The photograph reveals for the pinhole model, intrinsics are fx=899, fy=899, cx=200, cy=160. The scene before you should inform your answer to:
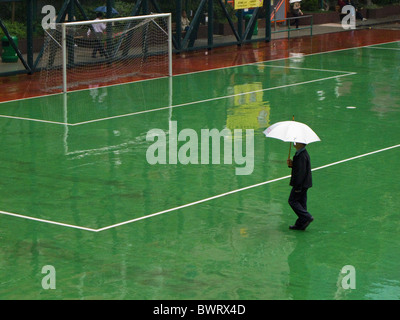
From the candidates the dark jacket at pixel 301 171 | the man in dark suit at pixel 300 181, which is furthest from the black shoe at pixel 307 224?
the dark jacket at pixel 301 171

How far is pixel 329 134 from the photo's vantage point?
19.5 meters

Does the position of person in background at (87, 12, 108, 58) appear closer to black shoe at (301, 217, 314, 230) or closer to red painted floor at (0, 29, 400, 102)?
red painted floor at (0, 29, 400, 102)

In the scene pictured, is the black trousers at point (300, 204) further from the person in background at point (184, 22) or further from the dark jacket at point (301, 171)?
the person in background at point (184, 22)

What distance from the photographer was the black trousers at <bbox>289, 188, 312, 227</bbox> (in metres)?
12.9

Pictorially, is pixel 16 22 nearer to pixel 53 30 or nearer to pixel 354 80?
pixel 53 30

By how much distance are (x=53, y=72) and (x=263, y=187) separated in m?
13.7

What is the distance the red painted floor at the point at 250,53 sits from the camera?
26109 mm

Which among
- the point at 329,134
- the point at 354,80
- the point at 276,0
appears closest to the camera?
the point at 329,134

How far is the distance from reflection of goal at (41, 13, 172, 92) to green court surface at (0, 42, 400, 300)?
321 cm

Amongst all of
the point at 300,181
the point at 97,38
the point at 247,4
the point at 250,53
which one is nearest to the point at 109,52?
the point at 97,38

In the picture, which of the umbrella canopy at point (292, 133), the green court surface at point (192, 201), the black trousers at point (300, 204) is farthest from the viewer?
the black trousers at point (300, 204)

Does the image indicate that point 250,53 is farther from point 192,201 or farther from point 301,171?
point 301,171

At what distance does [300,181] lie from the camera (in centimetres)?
1279
